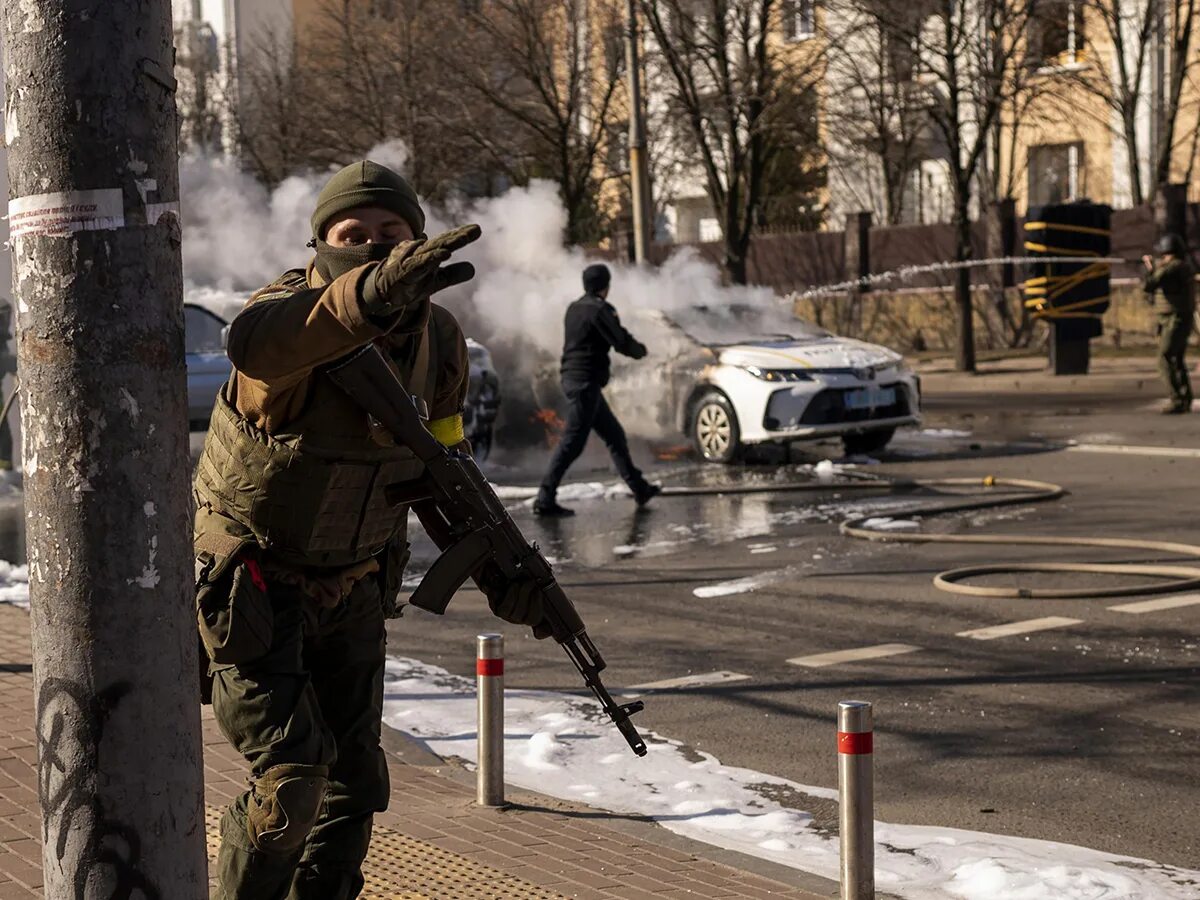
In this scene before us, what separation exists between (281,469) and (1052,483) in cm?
1119

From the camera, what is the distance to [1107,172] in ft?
130

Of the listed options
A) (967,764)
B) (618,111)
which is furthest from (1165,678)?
(618,111)

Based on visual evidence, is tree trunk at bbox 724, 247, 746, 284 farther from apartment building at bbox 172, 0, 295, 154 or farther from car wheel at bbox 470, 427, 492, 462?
car wheel at bbox 470, 427, 492, 462

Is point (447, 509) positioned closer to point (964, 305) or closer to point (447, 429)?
point (447, 429)

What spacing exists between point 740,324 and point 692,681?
10141 millimetres

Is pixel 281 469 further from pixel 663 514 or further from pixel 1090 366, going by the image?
pixel 1090 366

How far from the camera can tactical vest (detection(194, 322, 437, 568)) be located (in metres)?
3.79

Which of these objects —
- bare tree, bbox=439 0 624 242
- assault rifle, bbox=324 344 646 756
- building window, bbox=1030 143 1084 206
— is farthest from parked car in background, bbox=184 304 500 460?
building window, bbox=1030 143 1084 206

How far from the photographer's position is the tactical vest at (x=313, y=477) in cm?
379

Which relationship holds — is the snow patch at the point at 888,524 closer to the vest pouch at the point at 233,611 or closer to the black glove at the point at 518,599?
the black glove at the point at 518,599

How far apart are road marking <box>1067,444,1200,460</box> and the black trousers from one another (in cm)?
462

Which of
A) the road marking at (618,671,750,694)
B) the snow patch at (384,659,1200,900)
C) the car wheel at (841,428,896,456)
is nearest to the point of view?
the snow patch at (384,659,1200,900)

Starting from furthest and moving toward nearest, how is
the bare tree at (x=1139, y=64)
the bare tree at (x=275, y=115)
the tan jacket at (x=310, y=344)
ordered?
the bare tree at (x=275, y=115) < the bare tree at (x=1139, y=64) < the tan jacket at (x=310, y=344)

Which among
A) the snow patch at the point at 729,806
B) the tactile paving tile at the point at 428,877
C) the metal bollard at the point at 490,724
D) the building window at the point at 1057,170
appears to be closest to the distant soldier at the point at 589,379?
the snow patch at the point at 729,806
